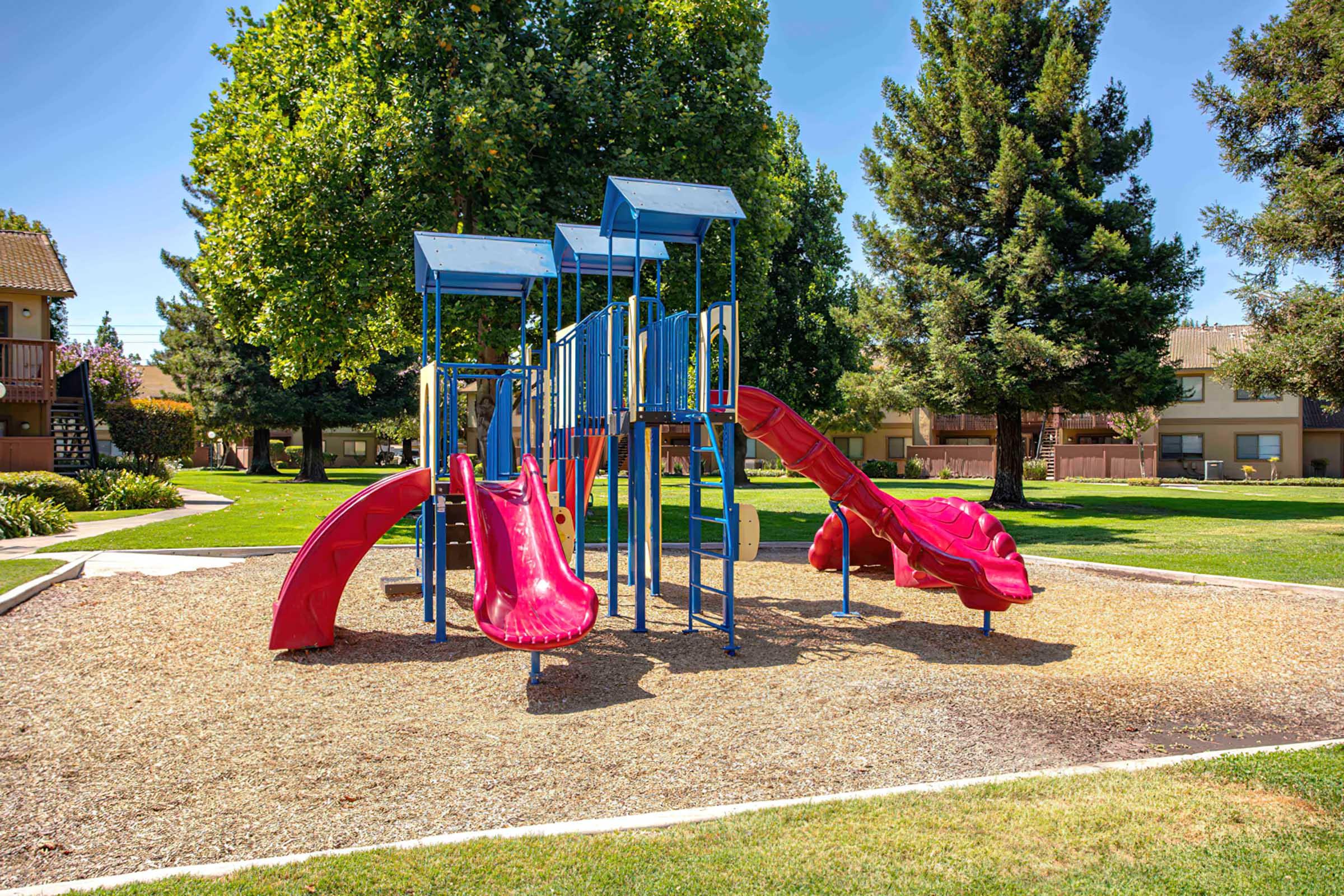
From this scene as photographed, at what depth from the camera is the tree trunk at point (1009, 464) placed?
2558cm

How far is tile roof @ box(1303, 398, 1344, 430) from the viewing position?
48.6 meters

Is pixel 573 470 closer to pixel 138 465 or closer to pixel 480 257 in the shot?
pixel 480 257

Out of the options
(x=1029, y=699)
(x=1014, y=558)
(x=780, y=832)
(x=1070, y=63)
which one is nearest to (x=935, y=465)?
(x=1070, y=63)

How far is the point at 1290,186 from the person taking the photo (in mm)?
19422

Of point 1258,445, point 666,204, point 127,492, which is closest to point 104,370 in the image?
point 127,492

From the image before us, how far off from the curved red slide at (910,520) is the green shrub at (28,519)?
13.9m

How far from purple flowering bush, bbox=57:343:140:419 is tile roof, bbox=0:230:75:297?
19.7ft

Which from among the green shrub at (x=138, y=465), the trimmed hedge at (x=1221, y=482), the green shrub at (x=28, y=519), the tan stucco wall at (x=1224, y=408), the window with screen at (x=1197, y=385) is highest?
the window with screen at (x=1197, y=385)

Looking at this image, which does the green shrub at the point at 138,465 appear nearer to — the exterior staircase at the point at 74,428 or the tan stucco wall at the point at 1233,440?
the exterior staircase at the point at 74,428

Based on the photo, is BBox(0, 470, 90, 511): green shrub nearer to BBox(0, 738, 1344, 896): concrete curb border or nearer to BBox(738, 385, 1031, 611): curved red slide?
BBox(738, 385, 1031, 611): curved red slide

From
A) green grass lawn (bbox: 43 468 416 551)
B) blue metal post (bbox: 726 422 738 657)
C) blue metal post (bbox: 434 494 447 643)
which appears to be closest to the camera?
blue metal post (bbox: 726 422 738 657)

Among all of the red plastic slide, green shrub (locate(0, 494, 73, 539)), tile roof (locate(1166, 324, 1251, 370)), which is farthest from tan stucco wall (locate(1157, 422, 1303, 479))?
green shrub (locate(0, 494, 73, 539))

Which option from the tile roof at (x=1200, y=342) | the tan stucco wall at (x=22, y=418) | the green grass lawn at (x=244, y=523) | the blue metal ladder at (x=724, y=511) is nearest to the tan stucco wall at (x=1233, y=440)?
the tile roof at (x=1200, y=342)

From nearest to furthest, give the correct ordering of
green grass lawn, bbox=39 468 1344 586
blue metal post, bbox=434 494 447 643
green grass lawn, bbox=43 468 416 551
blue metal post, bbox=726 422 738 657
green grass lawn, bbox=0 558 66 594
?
blue metal post, bbox=726 422 738 657, blue metal post, bbox=434 494 447 643, green grass lawn, bbox=0 558 66 594, green grass lawn, bbox=39 468 1344 586, green grass lawn, bbox=43 468 416 551
